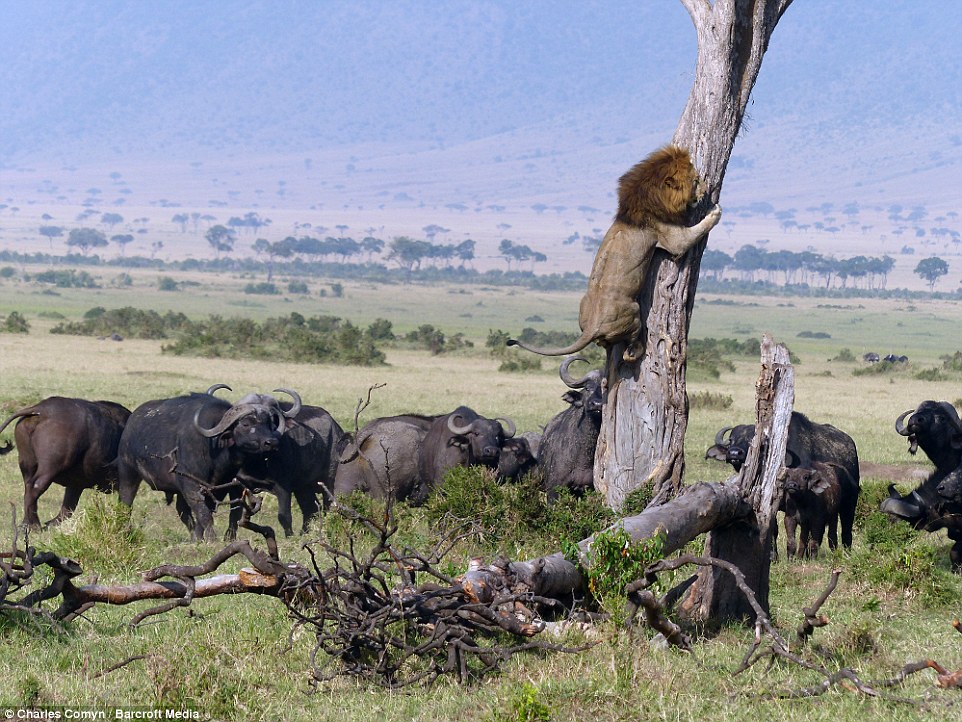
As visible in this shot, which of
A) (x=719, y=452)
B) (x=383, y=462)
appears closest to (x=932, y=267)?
(x=719, y=452)

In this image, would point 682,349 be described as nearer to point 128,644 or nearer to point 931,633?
point 931,633

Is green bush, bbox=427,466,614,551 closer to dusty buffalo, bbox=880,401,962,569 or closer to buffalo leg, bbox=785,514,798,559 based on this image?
buffalo leg, bbox=785,514,798,559

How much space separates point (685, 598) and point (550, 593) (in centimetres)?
107

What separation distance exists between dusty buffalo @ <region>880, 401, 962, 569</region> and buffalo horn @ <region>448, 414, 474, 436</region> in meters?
3.88

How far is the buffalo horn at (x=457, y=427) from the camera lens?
1228cm

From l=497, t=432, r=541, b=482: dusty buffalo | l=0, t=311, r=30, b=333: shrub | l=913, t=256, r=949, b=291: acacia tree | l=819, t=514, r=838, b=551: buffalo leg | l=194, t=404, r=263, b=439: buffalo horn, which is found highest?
l=913, t=256, r=949, b=291: acacia tree

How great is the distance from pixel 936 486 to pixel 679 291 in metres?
2.58

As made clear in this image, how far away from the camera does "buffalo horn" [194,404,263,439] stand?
40.6 ft

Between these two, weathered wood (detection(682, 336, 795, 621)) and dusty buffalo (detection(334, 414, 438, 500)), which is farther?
dusty buffalo (detection(334, 414, 438, 500))

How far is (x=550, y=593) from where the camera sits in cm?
657

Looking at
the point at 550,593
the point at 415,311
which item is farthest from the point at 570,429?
the point at 415,311

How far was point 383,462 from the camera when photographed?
13.2 m

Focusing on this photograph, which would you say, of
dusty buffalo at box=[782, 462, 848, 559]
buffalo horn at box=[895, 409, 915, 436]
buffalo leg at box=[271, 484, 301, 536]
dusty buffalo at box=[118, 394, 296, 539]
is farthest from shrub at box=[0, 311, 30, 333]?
dusty buffalo at box=[782, 462, 848, 559]

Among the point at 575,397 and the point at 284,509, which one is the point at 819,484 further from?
the point at 284,509
